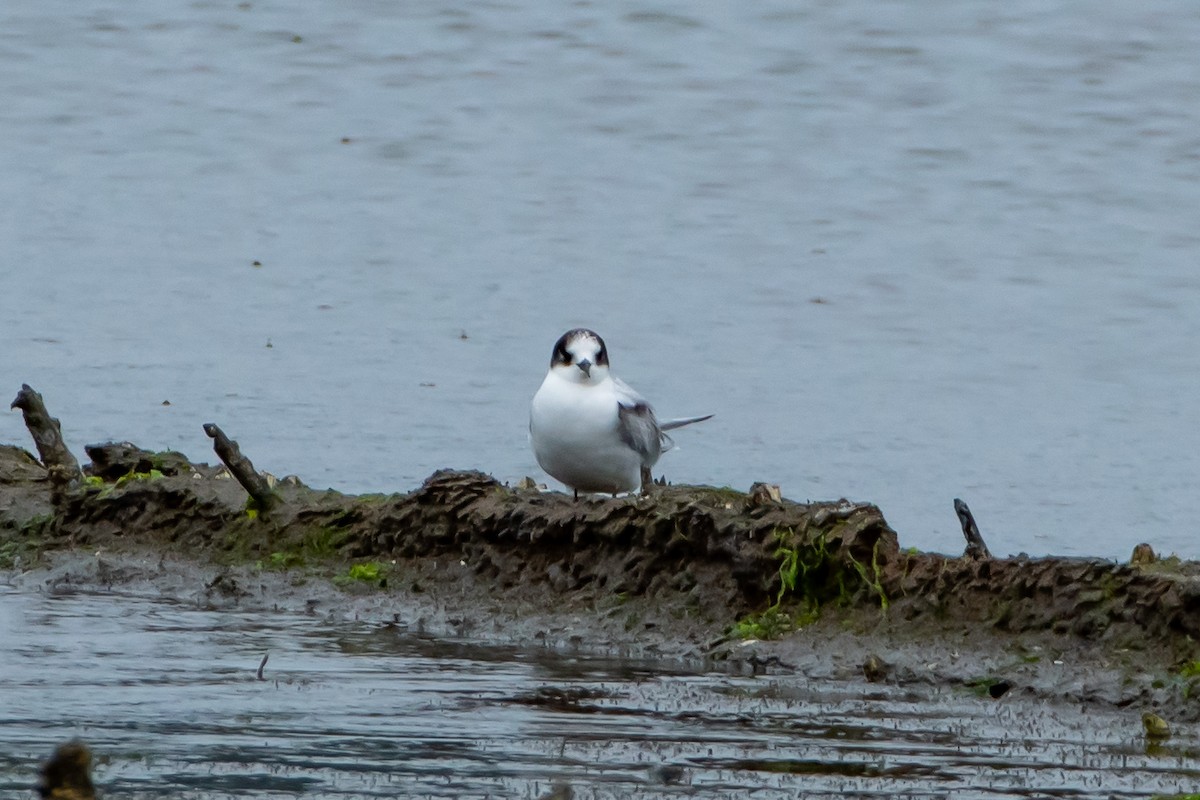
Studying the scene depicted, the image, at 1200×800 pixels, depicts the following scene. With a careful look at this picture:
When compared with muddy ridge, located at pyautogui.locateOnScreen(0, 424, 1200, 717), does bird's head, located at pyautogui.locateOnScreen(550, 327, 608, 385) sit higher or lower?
higher

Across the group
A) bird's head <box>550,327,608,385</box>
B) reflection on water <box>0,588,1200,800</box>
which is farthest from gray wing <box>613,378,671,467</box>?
reflection on water <box>0,588,1200,800</box>

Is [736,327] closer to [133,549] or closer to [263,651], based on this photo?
[133,549]

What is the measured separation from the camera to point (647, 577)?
920cm

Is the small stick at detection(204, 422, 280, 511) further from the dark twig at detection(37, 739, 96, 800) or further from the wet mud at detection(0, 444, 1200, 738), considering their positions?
the dark twig at detection(37, 739, 96, 800)

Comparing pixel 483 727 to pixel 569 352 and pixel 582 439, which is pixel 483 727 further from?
pixel 569 352

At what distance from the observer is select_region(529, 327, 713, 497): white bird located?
10.4 metres

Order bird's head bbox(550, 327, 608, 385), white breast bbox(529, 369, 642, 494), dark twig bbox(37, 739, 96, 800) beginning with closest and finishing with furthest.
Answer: dark twig bbox(37, 739, 96, 800)
white breast bbox(529, 369, 642, 494)
bird's head bbox(550, 327, 608, 385)

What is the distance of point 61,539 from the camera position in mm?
10406

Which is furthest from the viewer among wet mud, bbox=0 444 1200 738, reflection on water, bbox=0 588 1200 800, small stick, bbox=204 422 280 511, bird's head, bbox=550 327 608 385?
bird's head, bbox=550 327 608 385

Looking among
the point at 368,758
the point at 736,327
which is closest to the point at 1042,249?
the point at 736,327

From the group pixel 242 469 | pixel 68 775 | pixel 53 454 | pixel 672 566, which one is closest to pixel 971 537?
pixel 672 566

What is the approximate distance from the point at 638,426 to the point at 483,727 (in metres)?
3.50

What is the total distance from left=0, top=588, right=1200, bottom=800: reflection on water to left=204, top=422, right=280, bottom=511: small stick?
0.89 metres

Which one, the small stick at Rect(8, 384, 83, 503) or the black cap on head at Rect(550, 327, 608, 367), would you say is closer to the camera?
the small stick at Rect(8, 384, 83, 503)
